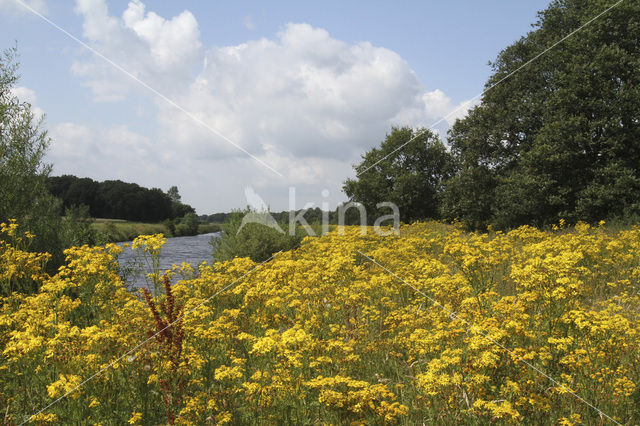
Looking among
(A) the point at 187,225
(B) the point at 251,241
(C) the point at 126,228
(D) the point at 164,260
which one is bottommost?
(D) the point at 164,260

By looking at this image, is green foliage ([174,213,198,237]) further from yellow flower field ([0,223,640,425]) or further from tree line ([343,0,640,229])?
yellow flower field ([0,223,640,425])

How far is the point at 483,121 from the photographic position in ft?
74.5

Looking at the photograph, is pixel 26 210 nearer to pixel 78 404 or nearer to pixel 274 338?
pixel 78 404

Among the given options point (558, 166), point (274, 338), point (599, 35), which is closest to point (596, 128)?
point (558, 166)

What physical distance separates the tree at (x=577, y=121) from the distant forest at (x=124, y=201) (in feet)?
75.8

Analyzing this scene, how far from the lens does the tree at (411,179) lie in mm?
33000

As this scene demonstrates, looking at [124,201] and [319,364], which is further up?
[124,201]

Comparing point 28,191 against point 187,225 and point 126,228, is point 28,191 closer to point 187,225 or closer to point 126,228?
point 126,228

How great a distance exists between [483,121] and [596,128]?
23.9 feet

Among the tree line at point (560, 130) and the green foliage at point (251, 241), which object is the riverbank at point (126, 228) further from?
the tree line at point (560, 130)

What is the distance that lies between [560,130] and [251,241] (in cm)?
1431

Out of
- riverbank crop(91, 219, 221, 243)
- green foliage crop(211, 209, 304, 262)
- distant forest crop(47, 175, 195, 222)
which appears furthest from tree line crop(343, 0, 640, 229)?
distant forest crop(47, 175, 195, 222)

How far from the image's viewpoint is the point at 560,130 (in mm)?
16531

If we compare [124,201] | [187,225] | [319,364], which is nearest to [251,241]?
[319,364]
